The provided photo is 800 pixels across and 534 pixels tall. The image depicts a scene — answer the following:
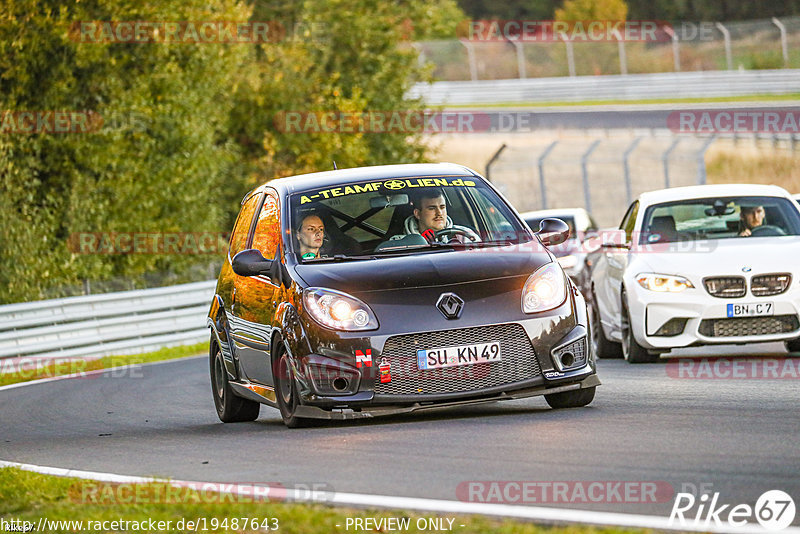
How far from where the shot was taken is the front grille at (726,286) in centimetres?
1277

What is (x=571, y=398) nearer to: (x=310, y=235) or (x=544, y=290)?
(x=544, y=290)

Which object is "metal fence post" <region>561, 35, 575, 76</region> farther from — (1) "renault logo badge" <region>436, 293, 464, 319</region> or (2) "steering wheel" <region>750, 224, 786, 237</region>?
(1) "renault logo badge" <region>436, 293, 464, 319</region>

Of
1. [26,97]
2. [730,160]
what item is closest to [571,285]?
[26,97]

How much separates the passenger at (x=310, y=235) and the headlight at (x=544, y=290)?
142 cm

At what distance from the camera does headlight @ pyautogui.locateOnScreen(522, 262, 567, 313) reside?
9008 millimetres

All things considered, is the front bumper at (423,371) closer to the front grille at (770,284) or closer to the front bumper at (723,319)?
the front bumper at (723,319)

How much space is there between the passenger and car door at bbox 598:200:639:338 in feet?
15.0

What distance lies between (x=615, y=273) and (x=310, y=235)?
5060 mm

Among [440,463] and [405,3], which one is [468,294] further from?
[405,3]

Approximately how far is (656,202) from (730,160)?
24718mm

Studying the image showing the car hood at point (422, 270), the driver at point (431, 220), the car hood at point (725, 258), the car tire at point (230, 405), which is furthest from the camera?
the car hood at point (725, 258)

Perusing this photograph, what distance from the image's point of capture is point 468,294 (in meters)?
8.84

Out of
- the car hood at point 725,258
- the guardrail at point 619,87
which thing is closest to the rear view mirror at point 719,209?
the car hood at point 725,258

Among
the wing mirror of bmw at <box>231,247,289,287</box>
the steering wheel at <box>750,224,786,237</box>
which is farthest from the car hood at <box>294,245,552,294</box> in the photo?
the steering wheel at <box>750,224,786,237</box>
